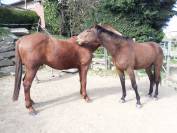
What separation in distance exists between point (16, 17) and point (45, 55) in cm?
1020

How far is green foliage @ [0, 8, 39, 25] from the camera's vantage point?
14366 millimetres

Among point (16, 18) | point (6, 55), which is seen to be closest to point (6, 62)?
point (6, 55)

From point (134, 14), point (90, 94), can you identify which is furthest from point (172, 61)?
point (90, 94)

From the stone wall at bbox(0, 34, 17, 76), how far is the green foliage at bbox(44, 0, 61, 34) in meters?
5.84

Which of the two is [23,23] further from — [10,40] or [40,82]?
[40,82]

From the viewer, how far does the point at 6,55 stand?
10.2 m

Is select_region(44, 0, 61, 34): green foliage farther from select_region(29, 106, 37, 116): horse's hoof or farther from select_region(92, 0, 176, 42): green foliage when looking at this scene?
select_region(29, 106, 37, 116): horse's hoof

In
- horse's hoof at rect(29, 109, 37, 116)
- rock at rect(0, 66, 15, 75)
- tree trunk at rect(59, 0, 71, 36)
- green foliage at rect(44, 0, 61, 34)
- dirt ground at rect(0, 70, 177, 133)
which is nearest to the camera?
dirt ground at rect(0, 70, 177, 133)

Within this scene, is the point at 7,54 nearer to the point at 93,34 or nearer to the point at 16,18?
the point at 93,34

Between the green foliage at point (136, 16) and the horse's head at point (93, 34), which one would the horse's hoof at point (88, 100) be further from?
the green foliage at point (136, 16)

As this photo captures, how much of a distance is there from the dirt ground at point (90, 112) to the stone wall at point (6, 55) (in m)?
2.05

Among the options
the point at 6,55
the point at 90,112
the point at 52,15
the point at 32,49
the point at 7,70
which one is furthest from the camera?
the point at 52,15

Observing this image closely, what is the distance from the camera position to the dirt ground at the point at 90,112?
4848 mm

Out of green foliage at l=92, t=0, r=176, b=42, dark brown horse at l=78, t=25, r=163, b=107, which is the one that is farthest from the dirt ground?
green foliage at l=92, t=0, r=176, b=42
